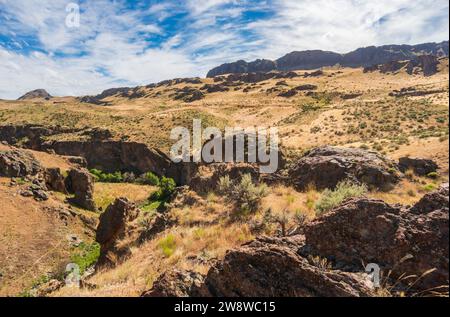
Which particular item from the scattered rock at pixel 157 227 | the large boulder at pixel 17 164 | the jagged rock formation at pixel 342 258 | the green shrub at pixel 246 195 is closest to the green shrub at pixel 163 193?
the large boulder at pixel 17 164

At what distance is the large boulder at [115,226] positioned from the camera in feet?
47.6

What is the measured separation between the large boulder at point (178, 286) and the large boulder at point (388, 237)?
2.23 metres

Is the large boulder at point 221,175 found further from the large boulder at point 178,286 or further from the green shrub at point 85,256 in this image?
the large boulder at point 178,286

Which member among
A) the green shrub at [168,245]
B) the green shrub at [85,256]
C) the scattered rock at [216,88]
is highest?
the scattered rock at [216,88]

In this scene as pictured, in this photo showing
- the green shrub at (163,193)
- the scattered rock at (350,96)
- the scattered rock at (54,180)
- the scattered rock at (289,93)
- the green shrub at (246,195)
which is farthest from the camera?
the scattered rock at (289,93)

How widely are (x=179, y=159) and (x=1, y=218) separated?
32.4 metres

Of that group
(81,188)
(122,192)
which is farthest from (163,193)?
(81,188)

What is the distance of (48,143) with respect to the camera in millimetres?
63062

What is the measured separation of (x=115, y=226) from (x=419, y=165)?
1406 cm

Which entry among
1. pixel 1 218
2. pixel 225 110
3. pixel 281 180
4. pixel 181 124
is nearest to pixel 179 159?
pixel 181 124

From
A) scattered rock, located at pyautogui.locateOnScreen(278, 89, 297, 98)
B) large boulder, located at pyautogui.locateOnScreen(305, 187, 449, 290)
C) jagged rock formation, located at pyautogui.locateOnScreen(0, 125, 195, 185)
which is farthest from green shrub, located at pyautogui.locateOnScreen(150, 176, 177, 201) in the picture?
scattered rock, located at pyautogui.locateOnScreen(278, 89, 297, 98)

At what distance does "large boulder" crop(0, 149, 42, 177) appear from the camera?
2947cm

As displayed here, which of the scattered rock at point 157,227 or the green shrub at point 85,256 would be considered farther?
the green shrub at point 85,256
